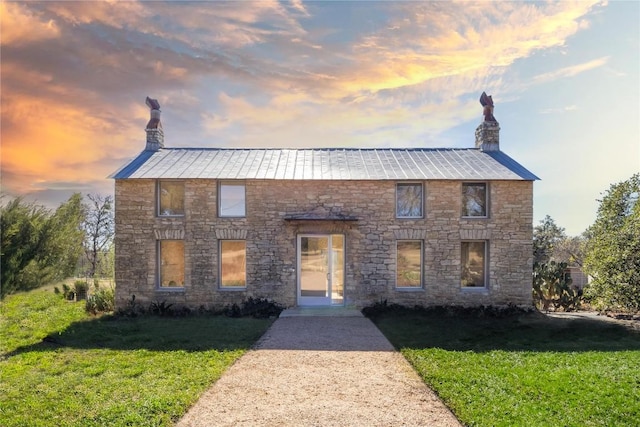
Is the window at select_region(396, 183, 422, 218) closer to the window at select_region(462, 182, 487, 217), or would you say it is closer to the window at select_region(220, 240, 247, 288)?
the window at select_region(462, 182, 487, 217)

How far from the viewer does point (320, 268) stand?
41.0 feet

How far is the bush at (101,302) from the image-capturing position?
12.3 metres

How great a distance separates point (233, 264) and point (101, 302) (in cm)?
449

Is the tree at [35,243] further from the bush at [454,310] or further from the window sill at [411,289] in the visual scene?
the window sill at [411,289]

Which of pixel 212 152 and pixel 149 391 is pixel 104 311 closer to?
pixel 212 152

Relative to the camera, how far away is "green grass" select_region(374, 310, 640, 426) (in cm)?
518

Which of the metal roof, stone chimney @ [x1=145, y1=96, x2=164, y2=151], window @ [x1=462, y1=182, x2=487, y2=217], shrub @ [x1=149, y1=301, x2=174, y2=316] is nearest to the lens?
shrub @ [x1=149, y1=301, x2=174, y2=316]

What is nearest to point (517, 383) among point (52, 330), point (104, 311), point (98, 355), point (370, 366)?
point (370, 366)

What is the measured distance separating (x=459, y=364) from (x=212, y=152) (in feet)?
37.0

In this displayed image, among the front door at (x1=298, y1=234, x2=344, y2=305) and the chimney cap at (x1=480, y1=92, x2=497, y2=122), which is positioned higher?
the chimney cap at (x1=480, y1=92, x2=497, y2=122)

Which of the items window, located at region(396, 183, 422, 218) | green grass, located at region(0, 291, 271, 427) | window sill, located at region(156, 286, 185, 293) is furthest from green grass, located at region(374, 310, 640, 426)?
window sill, located at region(156, 286, 185, 293)

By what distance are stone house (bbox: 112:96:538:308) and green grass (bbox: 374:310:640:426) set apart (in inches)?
71.5

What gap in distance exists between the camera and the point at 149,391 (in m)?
5.77

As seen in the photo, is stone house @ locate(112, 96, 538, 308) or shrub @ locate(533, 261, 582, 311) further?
shrub @ locate(533, 261, 582, 311)
